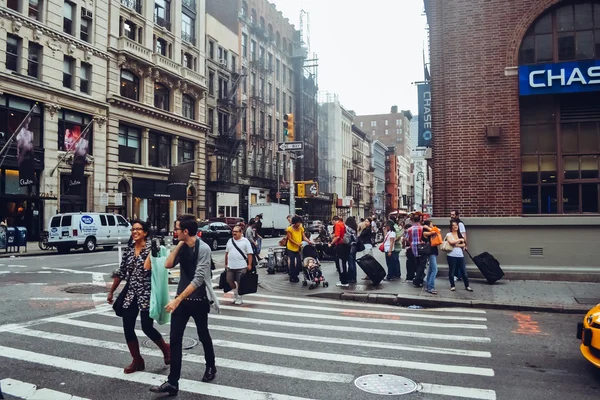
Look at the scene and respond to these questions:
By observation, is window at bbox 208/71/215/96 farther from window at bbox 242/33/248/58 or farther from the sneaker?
the sneaker

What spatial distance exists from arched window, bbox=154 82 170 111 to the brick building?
2936 cm

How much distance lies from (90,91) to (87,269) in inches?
796

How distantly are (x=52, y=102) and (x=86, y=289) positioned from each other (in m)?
22.0

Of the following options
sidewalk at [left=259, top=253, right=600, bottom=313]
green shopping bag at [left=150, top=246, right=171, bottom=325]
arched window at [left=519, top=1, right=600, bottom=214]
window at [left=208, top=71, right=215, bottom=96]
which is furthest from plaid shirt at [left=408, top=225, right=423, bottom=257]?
window at [left=208, top=71, right=215, bottom=96]

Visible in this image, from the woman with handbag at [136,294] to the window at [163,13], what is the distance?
124 feet

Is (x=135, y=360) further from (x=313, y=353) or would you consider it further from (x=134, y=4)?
(x=134, y=4)

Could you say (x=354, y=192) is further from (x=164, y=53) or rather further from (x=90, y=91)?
(x=90, y=91)

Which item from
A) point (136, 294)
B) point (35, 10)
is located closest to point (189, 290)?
point (136, 294)

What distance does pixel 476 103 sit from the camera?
46.4 ft

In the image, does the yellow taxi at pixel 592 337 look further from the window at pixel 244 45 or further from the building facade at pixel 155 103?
the window at pixel 244 45

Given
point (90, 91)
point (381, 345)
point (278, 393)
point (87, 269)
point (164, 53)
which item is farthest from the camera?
point (164, 53)

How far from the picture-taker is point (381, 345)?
694cm

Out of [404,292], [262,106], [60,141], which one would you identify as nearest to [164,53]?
[60,141]

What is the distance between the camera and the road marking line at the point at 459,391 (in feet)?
16.2
